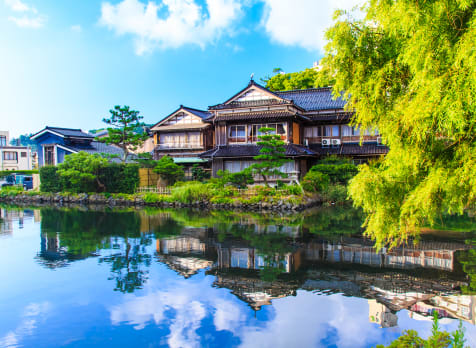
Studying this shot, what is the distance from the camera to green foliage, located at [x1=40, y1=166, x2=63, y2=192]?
96.5 feet

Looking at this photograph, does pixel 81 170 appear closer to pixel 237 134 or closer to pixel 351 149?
pixel 237 134

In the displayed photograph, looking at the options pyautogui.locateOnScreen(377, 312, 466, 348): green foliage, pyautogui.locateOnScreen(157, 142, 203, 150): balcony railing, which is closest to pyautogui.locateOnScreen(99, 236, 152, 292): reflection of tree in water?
pyautogui.locateOnScreen(377, 312, 466, 348): green foliage

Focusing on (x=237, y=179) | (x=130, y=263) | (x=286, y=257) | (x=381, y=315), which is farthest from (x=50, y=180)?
(x=381, y=315)

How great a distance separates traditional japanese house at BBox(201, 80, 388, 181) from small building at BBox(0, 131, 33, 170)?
130 ft

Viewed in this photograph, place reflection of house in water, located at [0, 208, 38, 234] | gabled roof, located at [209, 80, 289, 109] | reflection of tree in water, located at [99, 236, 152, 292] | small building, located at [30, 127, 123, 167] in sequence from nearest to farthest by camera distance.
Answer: reflection of tree in water, located at [99, 236, 152, 292] → reflection of house in water, located at [0, 208, 38, 234] → gabled roof, located at [209, 80, 289, 109] → small building, located at [30, 127, 123, 167]

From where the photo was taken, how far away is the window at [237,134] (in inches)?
1051

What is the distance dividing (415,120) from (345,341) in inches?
Answer: 150

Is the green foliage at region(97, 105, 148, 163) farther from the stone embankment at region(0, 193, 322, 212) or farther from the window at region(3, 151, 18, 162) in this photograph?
the window at region(3, 151, 18, 162)

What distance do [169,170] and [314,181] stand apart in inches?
448

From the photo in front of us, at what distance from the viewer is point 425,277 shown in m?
7.99

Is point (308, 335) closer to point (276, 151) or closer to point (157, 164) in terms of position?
point (276, 151)

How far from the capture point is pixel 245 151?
25578 mm

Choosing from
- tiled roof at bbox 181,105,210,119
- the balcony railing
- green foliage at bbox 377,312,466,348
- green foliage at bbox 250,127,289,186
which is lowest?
green foliage at bbox 377,312,466,348

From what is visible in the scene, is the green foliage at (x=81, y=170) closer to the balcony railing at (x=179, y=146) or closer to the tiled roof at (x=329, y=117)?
the balcony railing at (x=179, y=146)
